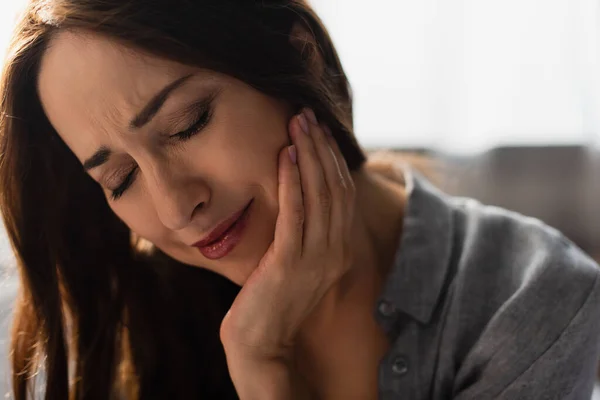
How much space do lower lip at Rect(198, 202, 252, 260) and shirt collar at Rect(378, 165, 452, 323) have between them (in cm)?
24

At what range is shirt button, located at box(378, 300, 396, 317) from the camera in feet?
3.05

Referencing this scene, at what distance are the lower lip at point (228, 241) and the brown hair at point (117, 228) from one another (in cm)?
18

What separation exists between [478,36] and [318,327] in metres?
1.48

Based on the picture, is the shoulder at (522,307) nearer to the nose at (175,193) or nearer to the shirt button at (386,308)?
the shirt button at (386,308)

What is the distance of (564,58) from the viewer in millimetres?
2162

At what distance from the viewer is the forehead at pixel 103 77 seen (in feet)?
2.46

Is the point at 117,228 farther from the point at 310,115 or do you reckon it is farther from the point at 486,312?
the point at 486,312

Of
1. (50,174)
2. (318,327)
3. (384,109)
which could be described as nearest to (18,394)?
(50,174)

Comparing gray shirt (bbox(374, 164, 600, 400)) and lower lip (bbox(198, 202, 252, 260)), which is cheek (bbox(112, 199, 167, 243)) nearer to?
lower lip (bbox(198, 202, 252, 260))

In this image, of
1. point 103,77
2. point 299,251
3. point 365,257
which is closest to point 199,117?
point 103,77

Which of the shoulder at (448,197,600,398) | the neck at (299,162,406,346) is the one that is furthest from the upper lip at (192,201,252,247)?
the shoulder at (448,197,600,398)

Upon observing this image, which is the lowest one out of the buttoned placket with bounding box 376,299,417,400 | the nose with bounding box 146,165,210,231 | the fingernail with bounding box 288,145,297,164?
the buttoned placket with bounding box 376,299,417,400

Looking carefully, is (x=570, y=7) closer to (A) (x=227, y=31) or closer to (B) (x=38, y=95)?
(A) (x=227, y=31)

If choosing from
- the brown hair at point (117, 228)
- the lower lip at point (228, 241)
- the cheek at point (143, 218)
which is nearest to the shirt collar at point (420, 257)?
the brown hair at point (117, 228)
